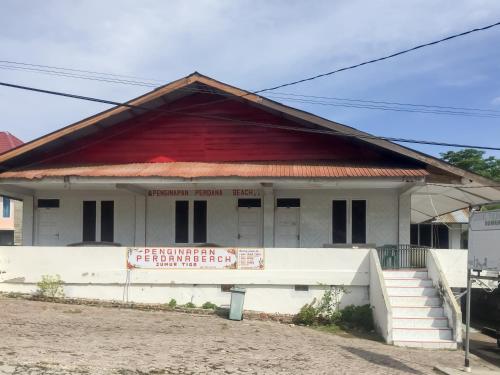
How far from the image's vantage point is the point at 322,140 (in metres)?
17.3

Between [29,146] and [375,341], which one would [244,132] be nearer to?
[29,146]

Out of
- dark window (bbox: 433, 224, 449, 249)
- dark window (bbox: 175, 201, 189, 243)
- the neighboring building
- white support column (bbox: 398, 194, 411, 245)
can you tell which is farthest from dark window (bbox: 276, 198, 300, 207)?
the neighboring building

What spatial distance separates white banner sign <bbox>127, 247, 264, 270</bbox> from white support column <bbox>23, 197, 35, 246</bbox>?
18.2 ft

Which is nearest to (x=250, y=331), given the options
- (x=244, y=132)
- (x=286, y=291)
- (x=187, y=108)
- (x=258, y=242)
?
(x=286, y=291)

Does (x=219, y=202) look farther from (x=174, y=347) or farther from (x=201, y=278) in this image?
(x=174, y=347)

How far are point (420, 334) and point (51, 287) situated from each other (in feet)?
29.2

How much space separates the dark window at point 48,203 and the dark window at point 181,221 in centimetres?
397

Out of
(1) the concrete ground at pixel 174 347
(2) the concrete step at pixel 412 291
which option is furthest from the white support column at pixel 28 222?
(2) the concrete step at pixel 412 291

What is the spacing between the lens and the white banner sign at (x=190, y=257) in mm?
14539

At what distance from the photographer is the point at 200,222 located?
1811 cm

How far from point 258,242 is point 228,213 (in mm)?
1302

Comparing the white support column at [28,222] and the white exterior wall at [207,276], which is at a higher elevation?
the white support column at [28,222]

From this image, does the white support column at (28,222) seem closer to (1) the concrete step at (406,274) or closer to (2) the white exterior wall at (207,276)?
(2) the white exterior wall at (207,276)

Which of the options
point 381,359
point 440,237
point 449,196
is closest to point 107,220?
point 381,359
